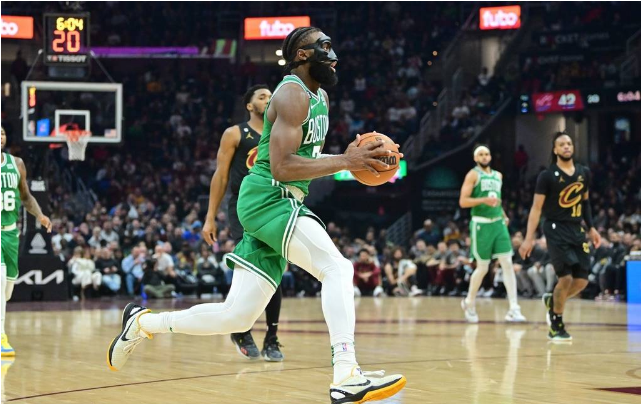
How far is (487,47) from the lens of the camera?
32656 millimetres

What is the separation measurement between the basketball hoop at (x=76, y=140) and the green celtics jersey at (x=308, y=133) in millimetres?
13813

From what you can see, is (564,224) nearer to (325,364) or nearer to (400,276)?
(325,364)

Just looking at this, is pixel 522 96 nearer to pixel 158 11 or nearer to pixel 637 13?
pixel 637 13

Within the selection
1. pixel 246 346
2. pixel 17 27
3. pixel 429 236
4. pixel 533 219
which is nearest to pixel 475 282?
pixel 533 219

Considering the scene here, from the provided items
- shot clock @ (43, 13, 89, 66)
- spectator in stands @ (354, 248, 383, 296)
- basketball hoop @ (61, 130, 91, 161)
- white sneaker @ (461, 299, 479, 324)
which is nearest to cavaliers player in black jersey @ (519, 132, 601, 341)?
→ white sneaker @ (461, 299, 479, 324)

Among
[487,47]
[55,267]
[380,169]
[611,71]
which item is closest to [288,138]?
[380,169]

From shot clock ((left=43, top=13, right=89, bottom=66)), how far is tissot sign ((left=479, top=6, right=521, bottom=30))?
54.6ft

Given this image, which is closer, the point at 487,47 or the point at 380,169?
the point at 380,169

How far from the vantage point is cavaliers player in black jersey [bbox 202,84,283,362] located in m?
8.20

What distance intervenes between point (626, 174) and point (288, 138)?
23006 mm

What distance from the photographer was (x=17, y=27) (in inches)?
1198

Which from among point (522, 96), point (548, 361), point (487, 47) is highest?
point (487, 47)

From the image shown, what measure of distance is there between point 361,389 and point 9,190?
473 centimetres

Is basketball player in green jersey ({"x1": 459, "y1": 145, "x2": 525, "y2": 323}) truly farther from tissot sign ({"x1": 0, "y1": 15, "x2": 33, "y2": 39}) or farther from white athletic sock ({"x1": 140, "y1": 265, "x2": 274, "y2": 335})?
tissot sign ({"x1": 0, "y1": 15, "x2": 33, "y2": 39})
